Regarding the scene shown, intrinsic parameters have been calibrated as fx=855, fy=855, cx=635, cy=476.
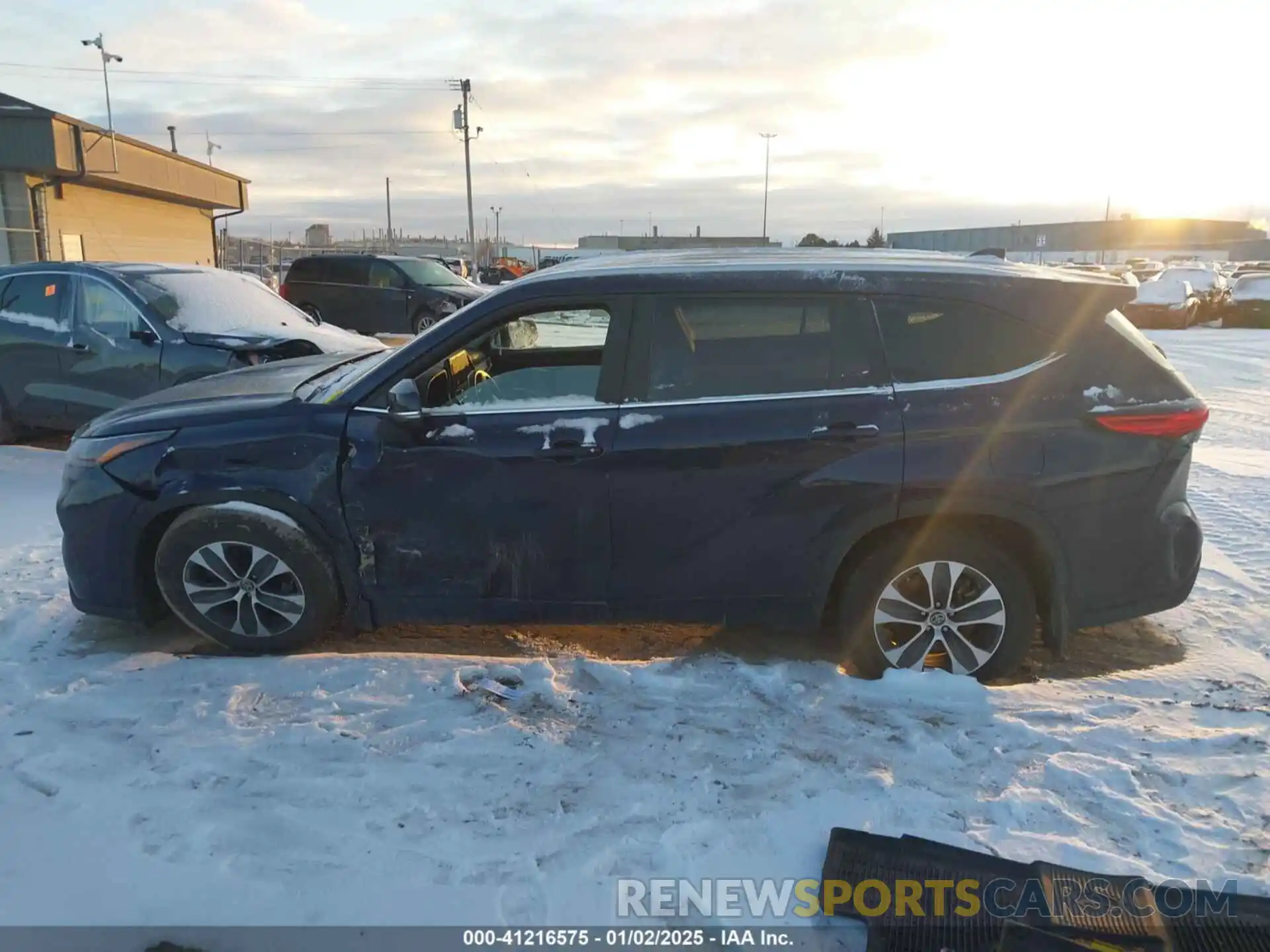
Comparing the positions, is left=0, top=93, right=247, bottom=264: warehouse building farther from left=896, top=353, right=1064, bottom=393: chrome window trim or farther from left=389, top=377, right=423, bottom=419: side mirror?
left=896, top=353, right=1064, bottom=393: chrome window trim

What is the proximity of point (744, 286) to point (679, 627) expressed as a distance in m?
1.77

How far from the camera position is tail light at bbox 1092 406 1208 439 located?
3461mm

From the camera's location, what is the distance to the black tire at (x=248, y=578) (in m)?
3.70

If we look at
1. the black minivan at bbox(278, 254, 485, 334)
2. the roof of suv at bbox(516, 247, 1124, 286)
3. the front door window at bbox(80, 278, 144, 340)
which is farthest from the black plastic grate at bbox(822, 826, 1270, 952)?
the black minivan at bbox(278, 254, 485, 334)

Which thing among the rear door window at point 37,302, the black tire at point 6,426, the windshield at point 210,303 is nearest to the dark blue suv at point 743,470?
the windshield at point 210,303

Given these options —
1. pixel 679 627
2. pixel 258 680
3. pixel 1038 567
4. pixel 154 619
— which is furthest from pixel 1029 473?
pixel 154 619

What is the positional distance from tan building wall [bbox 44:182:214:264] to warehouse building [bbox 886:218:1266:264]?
49.4 metres

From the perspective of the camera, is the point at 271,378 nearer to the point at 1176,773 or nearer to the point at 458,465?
the point at 458,465

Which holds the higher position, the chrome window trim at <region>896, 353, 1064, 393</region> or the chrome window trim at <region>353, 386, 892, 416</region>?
the chrome window trim at <region>896, 353, 1064, 393</region>

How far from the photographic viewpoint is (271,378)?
439cm

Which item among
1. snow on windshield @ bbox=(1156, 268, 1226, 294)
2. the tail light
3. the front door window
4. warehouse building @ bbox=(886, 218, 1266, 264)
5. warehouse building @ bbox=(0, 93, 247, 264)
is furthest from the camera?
warehouse building @ bbox=(886, 218, 1266, 264)

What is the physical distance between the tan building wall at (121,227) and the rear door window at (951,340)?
1584 cm

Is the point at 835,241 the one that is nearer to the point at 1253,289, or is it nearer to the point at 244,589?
the point at 1253,289

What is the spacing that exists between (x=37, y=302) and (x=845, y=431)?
751 centimetres
